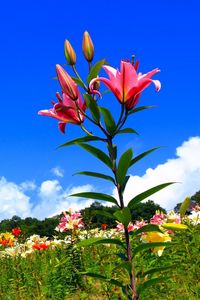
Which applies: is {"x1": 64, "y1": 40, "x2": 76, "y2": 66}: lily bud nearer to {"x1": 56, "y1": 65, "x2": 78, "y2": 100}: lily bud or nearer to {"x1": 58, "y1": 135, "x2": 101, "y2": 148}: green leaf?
{"x1": 56, "y1": 65, "x2": 78, "y2": 100}: lily bud

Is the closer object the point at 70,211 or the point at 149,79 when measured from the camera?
the point at 149,79

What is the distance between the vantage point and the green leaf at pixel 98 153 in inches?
72.9

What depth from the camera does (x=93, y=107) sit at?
6.12ft

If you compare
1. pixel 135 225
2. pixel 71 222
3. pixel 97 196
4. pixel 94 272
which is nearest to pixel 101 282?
pixel 94 272

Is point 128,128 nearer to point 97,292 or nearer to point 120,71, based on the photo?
point 120,71

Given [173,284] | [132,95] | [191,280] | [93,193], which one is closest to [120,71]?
[132,95]

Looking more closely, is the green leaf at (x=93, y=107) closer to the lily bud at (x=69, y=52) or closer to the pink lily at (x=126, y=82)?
the pink lily at (x=126, y=82)

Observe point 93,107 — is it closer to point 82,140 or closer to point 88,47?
point 82,140

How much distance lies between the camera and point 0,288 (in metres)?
6.20

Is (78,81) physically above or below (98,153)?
above

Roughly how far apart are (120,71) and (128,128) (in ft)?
0.77

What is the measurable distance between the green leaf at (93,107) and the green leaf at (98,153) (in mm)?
112

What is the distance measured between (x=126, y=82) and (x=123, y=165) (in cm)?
34

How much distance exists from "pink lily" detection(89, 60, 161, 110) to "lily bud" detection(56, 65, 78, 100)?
7 cm
